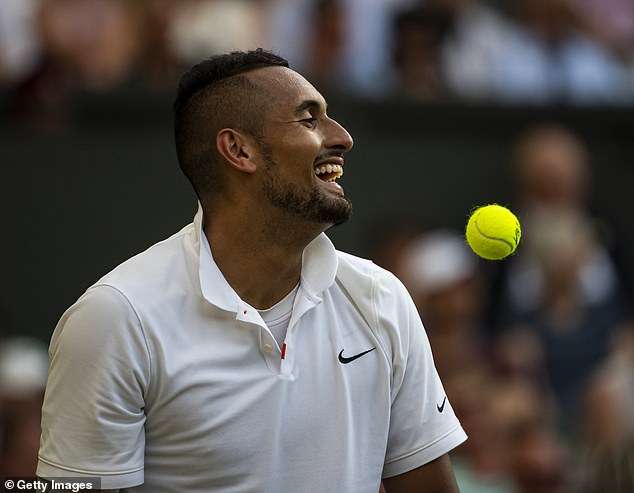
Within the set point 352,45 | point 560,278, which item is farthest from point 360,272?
point 352,45

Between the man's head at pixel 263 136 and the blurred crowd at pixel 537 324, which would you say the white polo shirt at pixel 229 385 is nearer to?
the man's head at pixel 263 136

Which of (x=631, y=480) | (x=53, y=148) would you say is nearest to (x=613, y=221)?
(x=53, y=148)

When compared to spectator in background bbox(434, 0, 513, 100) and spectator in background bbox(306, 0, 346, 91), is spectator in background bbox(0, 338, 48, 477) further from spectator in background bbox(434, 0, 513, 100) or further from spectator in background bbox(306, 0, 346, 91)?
spectator in background bbox(434, 0, 513, 100)

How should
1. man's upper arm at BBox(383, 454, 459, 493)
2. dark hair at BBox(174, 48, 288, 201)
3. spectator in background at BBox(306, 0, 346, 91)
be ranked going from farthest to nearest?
spectator in background at BBox(306, 0, 346, 91) < man's upper arm at BBox(383, 454, 459, 493) < dark hair at BBox(174, 48, 288, 201)

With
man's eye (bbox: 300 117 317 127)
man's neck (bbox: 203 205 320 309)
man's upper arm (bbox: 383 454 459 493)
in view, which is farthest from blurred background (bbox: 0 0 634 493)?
man's eye (bbox: 300 117 317 127)

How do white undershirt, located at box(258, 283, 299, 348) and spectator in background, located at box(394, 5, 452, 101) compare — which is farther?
spectator in background, located at box(394, 5, 452, 101)

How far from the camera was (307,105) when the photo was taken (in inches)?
122

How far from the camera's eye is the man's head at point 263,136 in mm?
3074

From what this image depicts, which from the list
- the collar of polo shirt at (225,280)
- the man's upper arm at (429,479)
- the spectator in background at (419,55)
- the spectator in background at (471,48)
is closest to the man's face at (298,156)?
the collar of polo shirt at (225,280)

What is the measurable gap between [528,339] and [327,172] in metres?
3.55

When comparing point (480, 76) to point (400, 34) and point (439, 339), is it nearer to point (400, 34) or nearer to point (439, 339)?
point (400, 34)

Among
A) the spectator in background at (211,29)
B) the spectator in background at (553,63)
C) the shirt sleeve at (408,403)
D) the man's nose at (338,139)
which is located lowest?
the shirt sleeve at (408,403)

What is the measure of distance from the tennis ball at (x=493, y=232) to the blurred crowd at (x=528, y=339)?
213 cm

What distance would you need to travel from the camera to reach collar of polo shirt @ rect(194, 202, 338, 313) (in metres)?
3.00
